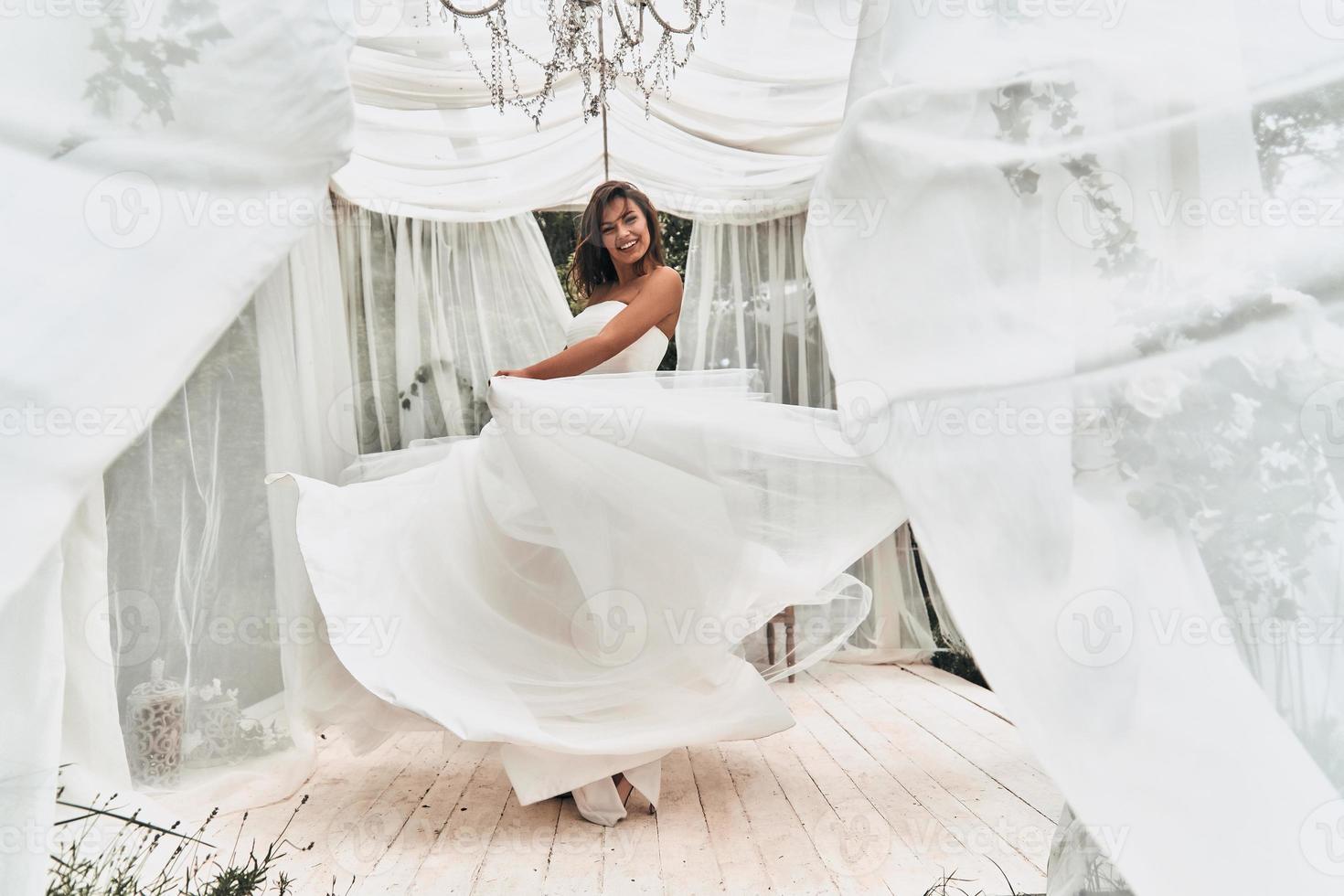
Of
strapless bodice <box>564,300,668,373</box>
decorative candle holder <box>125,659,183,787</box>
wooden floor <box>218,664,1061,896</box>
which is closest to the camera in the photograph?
wooden floor <box>218,664,1061,896</box>

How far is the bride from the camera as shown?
2336 millimetres

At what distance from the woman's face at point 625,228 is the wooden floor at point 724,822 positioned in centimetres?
150

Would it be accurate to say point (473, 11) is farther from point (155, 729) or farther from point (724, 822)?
point (724, 822)

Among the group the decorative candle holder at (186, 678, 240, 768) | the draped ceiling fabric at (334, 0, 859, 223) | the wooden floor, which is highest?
the draped ceiling fabric at (334, 0, 859, 223)

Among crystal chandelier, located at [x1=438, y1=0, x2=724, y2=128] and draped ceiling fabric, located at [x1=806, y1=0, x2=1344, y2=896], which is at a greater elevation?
crystal chandelier, located at [x1=438, y1=0, x2=724, y2=128]

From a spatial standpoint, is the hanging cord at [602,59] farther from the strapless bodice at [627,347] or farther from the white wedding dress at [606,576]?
the white wedding dress at [606,576]

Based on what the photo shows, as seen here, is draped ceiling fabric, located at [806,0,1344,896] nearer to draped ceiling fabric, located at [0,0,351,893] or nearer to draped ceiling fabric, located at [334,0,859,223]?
draped ceiling fabric, located at [0,0,351,893]

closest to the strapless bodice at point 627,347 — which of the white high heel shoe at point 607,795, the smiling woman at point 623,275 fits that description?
the smiling woman at point 623,275

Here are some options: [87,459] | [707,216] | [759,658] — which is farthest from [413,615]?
[707,216]

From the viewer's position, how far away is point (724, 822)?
7.86 ft

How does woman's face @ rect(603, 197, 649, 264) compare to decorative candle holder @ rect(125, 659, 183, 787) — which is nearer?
decorative candle holder @ rect(125, 659, 183, 787)

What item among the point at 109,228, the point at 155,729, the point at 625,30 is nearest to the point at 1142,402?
the point at 109,228

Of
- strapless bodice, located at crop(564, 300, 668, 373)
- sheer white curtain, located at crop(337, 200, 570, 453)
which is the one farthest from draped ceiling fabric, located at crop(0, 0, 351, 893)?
sheer white curtain, located at crop(337, 200, 570, 453)

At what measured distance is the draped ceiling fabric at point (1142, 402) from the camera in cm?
112
